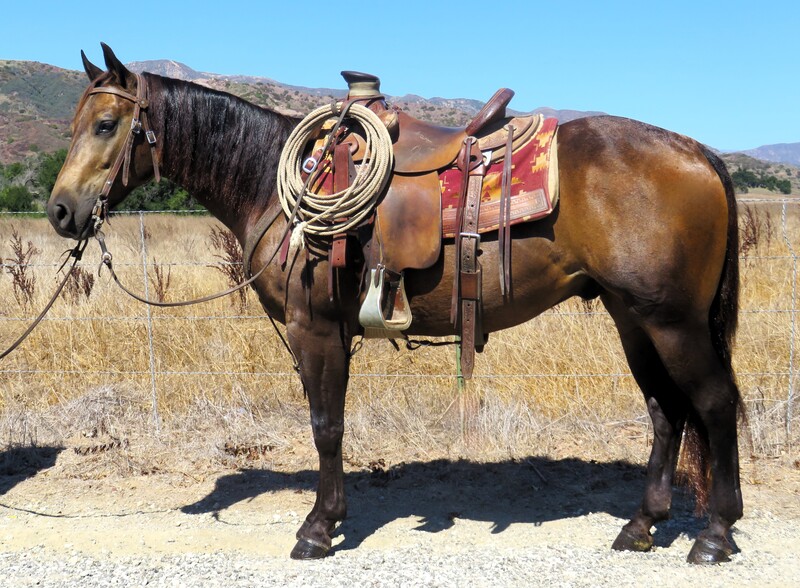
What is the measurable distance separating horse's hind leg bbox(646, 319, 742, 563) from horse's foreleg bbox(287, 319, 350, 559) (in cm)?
154

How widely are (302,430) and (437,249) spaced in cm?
272

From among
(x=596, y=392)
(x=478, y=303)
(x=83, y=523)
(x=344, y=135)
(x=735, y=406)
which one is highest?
(x=344, y=135)

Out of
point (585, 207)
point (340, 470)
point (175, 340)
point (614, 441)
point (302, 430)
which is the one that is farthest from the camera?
point (175, 340)

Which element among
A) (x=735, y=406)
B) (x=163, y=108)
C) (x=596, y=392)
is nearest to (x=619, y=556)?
(x=735, y=406)

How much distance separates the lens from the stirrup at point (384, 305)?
3.46 meters

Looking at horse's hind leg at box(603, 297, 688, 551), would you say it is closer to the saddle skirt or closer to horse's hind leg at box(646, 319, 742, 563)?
horse's hind leg at box(646, 319, 742, 563)

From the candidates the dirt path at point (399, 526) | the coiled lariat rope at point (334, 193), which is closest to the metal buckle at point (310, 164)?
the coiled lariat rope at point (334, 193)

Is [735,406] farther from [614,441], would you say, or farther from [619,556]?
[614,441]

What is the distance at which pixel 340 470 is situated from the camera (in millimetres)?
3998

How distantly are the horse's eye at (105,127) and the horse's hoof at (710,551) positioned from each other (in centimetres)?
360

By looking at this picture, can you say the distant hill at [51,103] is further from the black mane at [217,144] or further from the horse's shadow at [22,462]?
the black mane at [217,144]

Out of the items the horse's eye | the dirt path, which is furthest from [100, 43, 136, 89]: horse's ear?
the dirt path

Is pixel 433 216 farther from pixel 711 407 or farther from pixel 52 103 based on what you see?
pixel 52 103

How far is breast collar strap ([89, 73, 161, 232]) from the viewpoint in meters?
3.68
